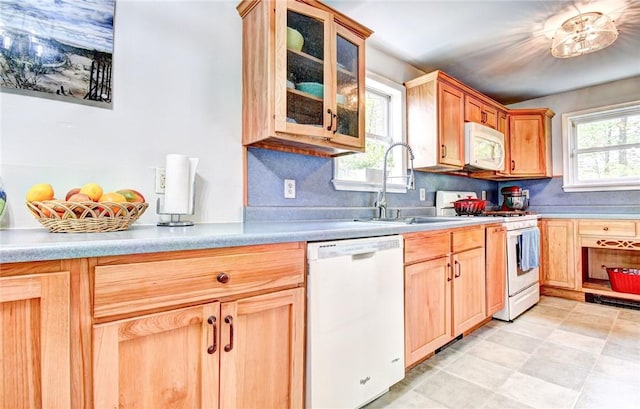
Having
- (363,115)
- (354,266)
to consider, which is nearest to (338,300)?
(354,266)

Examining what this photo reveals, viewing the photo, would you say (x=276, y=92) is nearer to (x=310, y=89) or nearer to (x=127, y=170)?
(x=310, y=89)

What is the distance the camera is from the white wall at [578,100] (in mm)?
3340

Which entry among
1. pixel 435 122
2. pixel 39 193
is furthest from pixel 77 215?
pixel 435 122

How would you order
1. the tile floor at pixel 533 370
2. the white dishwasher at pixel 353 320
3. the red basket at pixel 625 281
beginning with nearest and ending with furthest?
the white dishwasher at pixel 353 320 < the tile floor at pixel 533 370 < the red basket at pixel 625 281

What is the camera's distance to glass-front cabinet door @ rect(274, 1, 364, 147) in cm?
160

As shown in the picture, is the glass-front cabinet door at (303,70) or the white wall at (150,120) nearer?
the white wall at (150,120)

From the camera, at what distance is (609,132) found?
3518 mm

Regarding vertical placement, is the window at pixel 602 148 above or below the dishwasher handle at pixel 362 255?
above

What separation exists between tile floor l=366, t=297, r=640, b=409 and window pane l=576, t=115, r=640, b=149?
1954 mm

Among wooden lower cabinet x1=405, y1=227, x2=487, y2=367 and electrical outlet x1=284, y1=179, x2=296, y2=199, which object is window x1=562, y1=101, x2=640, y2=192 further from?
electrical outlet x1=284, y1=179, x2=296, y2=199

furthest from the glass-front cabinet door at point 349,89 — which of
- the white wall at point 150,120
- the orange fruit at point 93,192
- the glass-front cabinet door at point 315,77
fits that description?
the orange fruit at point 93,192

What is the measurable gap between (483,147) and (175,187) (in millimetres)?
2905

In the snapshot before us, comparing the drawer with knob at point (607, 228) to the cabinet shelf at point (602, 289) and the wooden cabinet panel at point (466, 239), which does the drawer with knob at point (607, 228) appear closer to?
the cabinet shelf at point (602, 289)

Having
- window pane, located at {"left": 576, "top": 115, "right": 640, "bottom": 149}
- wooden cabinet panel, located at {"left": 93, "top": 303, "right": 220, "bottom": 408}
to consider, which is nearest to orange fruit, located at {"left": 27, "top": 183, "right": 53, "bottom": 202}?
wooden cabinet panel, located at {"left": 93, "top": 303, "right": 220, "bottom": 408}
